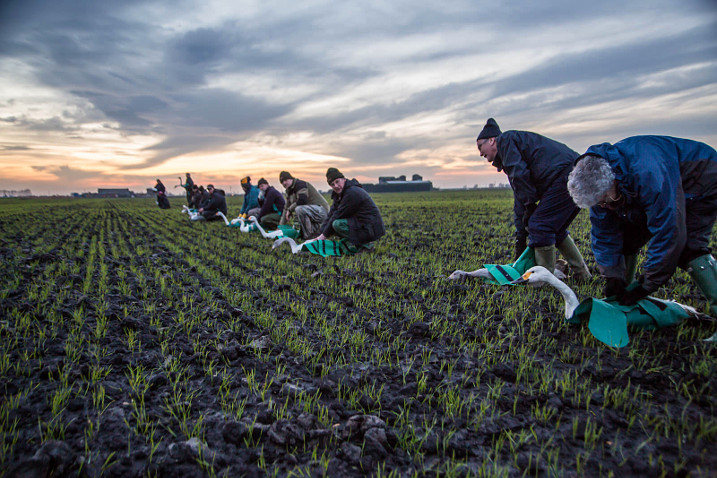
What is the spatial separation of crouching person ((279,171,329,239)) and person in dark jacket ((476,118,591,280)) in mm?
5097

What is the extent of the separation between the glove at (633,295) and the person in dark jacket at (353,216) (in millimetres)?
4493

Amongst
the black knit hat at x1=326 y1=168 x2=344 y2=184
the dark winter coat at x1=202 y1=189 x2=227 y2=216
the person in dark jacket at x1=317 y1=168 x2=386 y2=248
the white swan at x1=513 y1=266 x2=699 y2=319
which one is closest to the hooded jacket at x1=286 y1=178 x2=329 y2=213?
the person in dark jacket at x1=317 y1=168 x2=386 y2=248

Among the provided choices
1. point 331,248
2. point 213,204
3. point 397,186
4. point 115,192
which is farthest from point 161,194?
point 115,192

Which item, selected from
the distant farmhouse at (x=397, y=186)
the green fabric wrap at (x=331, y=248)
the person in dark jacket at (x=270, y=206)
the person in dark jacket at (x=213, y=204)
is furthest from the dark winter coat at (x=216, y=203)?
the distant farmhouse at (x=397, y=186)

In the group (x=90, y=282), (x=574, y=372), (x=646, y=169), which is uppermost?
(x=646, y=169)

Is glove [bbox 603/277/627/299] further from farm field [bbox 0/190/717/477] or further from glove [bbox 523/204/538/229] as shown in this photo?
glove [bbox 523/204/538/229]

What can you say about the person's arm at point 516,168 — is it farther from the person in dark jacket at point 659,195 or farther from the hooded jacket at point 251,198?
the hooded jacket at point 251,198

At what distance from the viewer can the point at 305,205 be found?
8.93 metres

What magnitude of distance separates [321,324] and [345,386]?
1.18m

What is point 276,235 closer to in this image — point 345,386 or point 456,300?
point 456,300

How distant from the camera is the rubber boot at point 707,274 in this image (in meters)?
2.69

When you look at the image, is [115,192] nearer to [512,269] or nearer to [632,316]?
[512,269]

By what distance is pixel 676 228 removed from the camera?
93.4 inches

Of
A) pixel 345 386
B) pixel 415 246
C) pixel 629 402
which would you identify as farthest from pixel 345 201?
pixel 629 402
